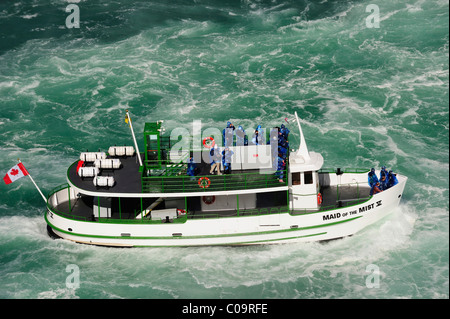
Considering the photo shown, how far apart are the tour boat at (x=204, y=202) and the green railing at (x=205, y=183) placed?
5 cm

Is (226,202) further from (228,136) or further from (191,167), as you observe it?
(228,136)

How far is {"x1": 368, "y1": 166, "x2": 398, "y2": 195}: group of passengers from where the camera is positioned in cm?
4134

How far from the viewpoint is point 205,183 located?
128ft

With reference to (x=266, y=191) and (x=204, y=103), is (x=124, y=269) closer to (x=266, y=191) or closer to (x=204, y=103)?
(x=266, y=191)

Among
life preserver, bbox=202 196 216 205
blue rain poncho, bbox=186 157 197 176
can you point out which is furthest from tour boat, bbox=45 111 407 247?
blue rain poncho, bbox=186 157 197 176

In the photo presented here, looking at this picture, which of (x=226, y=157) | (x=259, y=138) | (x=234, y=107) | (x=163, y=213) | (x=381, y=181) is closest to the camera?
(x=226, y=157)

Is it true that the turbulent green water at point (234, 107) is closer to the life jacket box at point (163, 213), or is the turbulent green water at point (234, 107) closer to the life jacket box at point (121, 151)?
the life jacket box at point (163, 213)

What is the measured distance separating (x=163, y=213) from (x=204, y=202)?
2265 mm

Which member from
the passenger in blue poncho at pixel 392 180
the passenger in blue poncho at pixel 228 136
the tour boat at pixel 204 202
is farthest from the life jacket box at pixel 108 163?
the passenger in blue poncho at pixel 392 180

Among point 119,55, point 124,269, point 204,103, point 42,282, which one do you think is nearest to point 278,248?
point 124,269

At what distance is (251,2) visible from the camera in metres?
68.2

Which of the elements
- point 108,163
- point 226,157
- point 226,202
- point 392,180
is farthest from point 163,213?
point 392,180

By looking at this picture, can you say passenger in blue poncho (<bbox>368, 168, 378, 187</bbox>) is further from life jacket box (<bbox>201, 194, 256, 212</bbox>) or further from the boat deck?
life jacket box (<bbox>201, 194, 256, 212</bbox>)

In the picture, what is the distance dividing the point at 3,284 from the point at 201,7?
3676 centimetres
